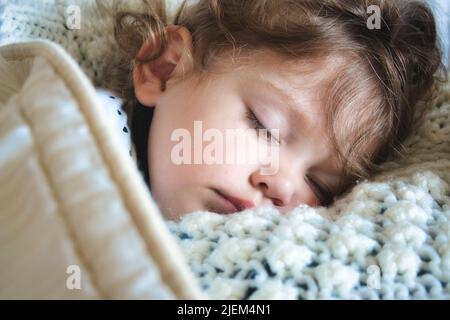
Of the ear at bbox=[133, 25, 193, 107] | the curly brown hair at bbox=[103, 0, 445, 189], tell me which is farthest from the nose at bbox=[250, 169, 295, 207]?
the ear at bbox=[133, 25, 193, 107]

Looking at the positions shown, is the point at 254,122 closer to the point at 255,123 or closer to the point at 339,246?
the point at 255,123

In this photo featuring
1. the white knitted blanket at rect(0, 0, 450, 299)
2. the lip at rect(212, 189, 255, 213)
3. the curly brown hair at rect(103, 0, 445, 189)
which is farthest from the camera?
the curly brown hair at rect(103, 0, 445, 189)

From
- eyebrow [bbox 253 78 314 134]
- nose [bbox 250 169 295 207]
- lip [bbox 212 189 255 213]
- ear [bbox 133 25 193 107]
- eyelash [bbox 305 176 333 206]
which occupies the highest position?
eyebrow [bbox 253 78 314 134]

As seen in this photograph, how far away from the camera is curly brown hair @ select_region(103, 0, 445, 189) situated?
84 centimetres

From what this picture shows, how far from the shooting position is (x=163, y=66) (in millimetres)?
959

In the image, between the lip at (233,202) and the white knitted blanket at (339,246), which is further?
the lip at (233,202)

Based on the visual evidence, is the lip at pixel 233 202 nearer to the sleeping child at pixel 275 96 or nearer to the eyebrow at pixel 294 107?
the sleeping child at pixel 275 96

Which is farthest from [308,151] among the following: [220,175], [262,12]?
[262,12]

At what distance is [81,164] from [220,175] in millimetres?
340

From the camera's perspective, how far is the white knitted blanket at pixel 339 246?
466 mm

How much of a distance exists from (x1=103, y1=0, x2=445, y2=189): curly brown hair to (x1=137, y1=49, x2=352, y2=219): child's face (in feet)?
0.11

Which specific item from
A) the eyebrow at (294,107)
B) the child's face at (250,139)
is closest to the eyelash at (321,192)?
the child's face at (250,139)

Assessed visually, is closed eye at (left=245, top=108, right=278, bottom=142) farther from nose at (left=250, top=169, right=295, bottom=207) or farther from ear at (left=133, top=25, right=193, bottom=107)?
ear at (left=133, top=25, right=193, bottom=107)

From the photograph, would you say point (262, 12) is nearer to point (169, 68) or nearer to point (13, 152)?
point (169, 68)
